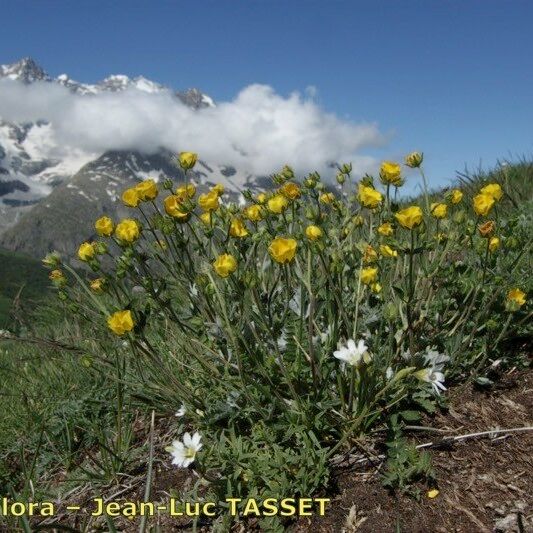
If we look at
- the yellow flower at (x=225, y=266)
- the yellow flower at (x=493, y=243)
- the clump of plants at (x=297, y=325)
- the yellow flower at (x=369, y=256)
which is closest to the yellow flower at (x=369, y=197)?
the clump of plants at (x=297, y=325)

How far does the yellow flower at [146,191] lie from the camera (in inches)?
108

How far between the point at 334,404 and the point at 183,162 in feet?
4.97

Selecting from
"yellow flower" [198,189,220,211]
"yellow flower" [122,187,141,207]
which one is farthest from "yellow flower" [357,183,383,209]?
"yellow flower" [122,187,141,207]

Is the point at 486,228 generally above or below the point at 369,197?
below

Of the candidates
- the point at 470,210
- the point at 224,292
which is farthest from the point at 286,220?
the point at 470,210

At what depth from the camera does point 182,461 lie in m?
2.39

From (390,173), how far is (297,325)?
86 centimetres

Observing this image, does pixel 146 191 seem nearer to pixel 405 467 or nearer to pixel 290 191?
pixel 290 191

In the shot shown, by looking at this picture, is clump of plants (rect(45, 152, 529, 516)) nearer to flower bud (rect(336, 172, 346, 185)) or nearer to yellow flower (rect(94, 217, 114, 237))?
yellow flower (rect(94, 217, 114, 237))

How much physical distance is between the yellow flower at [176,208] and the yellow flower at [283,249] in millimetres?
581

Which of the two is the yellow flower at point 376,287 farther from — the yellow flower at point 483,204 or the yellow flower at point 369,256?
the yellow flower at point 483,204

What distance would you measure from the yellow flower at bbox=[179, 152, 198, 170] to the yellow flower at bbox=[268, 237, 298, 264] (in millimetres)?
1077

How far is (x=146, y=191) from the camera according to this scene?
9.05 ft

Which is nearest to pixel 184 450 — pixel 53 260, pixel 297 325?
pixel 297 325
